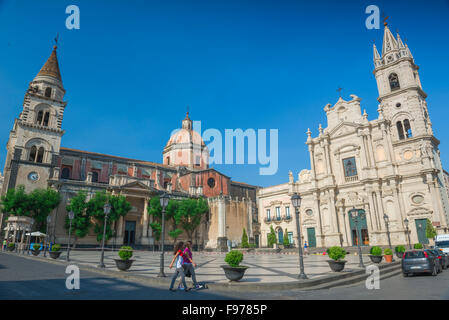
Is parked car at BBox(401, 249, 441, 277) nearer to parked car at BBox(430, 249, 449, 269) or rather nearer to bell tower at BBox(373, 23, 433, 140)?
parked car at BBox(430, 249, 449, 269)

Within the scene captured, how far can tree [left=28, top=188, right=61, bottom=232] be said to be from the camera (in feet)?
101

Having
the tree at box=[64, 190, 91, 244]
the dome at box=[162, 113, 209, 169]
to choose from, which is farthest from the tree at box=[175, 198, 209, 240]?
the dome at box=[162, 113, 209, 169]

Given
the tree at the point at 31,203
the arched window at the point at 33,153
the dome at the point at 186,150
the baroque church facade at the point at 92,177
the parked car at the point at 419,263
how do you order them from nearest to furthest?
the parked car at the point at 419,263 → the tree at the point at 31,203 → the baroque church facade at the point at 92,177 → the arched window at the point at 33,153 → the dome at the point at 186,150

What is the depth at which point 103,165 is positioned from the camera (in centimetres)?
4409

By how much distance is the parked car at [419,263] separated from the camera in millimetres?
11848

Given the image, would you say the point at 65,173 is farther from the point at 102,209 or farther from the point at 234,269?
the point at 234,269

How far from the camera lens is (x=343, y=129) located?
125 feet

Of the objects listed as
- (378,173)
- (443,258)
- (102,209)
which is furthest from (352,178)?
(102,209)

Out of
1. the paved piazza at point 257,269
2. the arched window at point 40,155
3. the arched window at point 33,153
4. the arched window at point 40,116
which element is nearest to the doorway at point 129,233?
the arched window at point 40,155

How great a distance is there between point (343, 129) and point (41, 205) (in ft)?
120

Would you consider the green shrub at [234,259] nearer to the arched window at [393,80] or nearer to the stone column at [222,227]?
the stone column at [222,227]

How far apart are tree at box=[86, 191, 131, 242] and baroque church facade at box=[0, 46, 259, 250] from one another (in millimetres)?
1131

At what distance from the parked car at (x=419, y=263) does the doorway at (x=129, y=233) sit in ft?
106
